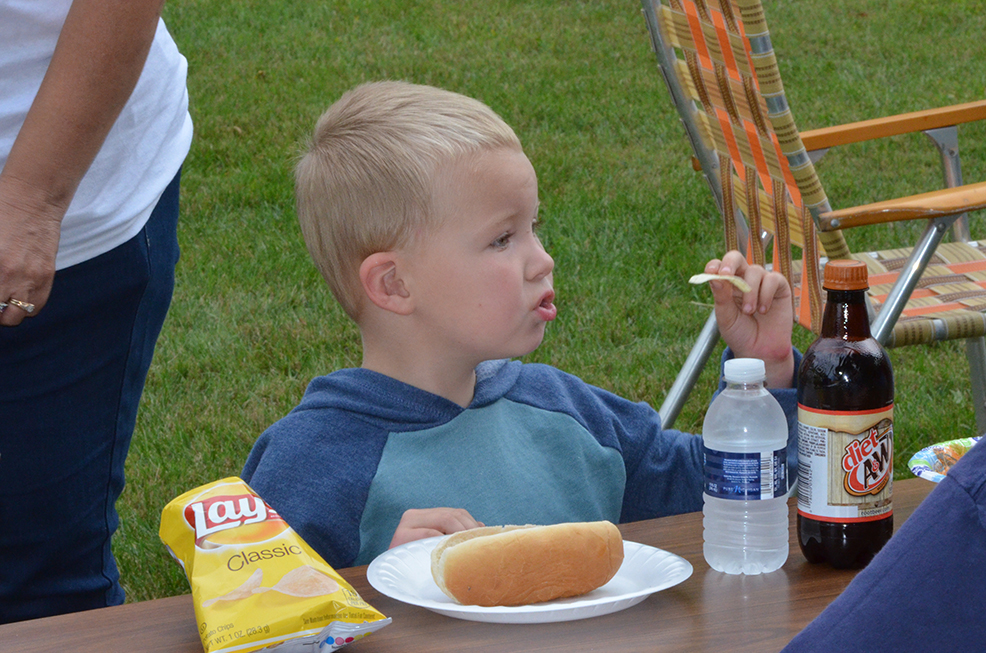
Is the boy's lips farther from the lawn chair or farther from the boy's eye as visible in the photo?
the lawn chair

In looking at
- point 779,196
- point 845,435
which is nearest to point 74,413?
point 845,435

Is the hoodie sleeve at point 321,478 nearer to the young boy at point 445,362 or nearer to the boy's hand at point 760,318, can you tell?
the young boy at point 445,362

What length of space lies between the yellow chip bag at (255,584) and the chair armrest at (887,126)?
224cm

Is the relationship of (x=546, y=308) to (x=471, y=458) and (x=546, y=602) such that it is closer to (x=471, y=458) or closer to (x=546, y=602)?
(x=471, y=458)

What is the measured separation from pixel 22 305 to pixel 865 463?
995 mm

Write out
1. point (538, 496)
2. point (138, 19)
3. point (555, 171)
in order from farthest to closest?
point (555, 171) → point (538, 496) → point (138, 19)

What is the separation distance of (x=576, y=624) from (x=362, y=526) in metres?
0.47

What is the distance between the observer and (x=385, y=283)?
1.68 m

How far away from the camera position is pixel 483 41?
7.62 metres

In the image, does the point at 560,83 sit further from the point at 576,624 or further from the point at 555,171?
the point at 576,624

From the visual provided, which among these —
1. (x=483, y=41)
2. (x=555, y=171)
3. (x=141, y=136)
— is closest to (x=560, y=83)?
(x=483, y=41)

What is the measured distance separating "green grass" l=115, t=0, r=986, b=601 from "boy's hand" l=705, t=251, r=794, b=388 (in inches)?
65.1

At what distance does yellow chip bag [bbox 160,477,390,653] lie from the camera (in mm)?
1047

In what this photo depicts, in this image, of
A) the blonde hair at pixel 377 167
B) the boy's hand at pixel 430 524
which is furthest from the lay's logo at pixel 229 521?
the blonde hair at pixel 377 167
